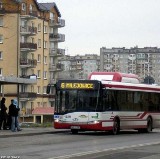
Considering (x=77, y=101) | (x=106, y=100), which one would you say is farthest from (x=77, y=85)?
(x=106, y=100)

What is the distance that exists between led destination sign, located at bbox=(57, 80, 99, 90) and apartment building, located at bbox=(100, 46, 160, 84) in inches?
5814

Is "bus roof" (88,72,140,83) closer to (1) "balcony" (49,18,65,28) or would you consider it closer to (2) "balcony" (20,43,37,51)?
(2) "balcony" (20,43,37,51)

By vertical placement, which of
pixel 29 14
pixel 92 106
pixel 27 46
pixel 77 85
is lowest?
pixel 92 106

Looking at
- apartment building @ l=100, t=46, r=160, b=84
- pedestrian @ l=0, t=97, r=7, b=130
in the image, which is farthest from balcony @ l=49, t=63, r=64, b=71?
pedestrian @ l=0, t=97, r=7, b=130

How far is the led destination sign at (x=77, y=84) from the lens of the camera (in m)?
28.5

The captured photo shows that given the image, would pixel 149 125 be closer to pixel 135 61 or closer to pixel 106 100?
pixel 106 100

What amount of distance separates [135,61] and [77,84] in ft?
503

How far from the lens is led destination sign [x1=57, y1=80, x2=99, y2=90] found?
28.5 m

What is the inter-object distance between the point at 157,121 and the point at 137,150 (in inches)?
628

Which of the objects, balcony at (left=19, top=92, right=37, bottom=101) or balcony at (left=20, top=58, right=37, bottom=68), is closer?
balcony at (left=19, top=92, right=37, bottom=101)

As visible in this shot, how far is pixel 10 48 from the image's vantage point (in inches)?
3723

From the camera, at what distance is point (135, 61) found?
181000 mm

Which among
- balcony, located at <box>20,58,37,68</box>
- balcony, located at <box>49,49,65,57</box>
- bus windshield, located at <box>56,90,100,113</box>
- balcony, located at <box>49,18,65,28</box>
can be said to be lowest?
bus windshield, located at <box>56,90,100,113</box>

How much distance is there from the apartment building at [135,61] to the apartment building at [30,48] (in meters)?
66.4
